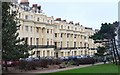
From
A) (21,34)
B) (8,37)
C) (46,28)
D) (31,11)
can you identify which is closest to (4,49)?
(8,37)

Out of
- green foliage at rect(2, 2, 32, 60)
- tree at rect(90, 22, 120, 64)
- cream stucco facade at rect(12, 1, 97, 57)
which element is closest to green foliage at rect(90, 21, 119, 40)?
tree at rect(90, 22, 120, 64)

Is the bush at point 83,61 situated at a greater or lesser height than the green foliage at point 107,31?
lesser

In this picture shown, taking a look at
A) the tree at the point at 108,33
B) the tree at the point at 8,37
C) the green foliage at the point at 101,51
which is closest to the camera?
the tree at the point at 8,37

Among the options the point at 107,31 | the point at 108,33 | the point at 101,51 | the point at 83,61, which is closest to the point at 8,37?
the point at 83,61

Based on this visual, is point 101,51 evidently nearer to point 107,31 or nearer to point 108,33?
point 107,31

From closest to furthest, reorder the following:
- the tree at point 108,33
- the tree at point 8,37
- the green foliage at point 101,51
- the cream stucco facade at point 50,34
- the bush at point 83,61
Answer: the tree at point 8,37
the bush at point 83,61
the tree at point 108,33
the green foliage at point 101,51
the cream stucco facade at point 50,34

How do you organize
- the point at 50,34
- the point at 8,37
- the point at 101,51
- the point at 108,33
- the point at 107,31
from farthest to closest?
1. the point at 50,34
2. the point at 101,51
3. the point at 107,31
4. the point at 108,33
5. the point at 8,37

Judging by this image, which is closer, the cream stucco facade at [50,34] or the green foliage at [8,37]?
the green foliage at [8,37]

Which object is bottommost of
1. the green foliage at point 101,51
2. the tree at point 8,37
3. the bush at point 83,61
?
the bush at point 83,61

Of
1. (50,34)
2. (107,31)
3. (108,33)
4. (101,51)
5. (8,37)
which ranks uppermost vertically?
(50,34)

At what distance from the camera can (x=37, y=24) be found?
6956 centimetres

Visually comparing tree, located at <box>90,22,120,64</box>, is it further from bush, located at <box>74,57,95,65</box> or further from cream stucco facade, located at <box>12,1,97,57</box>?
cream stucco facade, located at <box>12,1,97,57</box>

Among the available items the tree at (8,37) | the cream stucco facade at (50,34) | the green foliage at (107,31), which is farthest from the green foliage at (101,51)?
the tree at (8,37)

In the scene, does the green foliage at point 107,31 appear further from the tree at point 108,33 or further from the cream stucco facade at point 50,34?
the cream stucco facade at point 50,34
